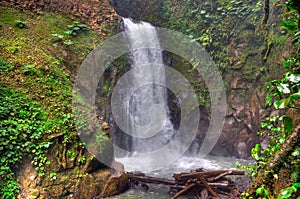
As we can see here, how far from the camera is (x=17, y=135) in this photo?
4.54 metres

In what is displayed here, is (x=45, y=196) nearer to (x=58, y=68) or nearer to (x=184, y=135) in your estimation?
(x=58, y=68)

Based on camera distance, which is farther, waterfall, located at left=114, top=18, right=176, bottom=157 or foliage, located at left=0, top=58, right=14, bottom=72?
waterfall, located at left=114, top=18, right=176, bottom=157

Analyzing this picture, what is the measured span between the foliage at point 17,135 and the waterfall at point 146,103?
4983 millimetres

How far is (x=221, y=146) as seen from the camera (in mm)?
9438

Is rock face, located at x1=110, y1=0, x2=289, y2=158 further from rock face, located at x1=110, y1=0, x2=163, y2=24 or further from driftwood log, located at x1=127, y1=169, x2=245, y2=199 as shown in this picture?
driftwood log, located at x1=127, y1=169, x2=245, y2=199

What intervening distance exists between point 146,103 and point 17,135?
652 cm

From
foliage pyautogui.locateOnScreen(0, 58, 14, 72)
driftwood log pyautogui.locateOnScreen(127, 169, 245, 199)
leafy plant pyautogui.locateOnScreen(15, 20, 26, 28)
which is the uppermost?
leafy plant pyautogui.locateOnScreen(15, 20, 26, 28)

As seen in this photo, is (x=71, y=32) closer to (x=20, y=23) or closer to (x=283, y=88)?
(x=20, y=23)

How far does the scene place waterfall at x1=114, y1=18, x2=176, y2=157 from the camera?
1008 cm

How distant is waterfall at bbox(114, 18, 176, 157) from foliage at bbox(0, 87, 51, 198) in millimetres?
4983

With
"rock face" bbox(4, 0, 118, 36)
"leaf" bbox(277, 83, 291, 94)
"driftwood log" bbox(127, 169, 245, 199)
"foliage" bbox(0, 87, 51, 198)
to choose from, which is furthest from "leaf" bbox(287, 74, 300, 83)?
"rock face" bbox(4, 0, 118, 36)

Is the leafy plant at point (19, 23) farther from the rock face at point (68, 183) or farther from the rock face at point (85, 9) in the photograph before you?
the rock face at point (68, 183)

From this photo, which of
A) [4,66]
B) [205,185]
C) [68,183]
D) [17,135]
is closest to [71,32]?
[4,66]

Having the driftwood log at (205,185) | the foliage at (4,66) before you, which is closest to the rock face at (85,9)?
the foliage at (4,66)
